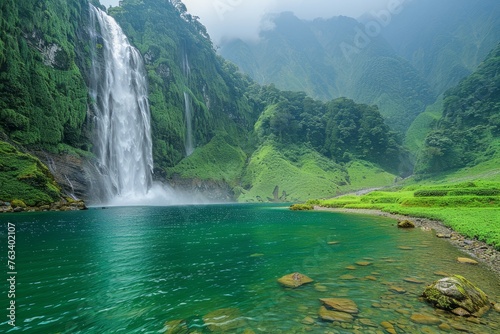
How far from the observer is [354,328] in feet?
28.2

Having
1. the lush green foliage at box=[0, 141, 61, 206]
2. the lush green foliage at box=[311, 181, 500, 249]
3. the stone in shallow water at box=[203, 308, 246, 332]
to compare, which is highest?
the lush green foliage at box=[0, 141, 61, 206]

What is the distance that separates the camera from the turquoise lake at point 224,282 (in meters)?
9.22

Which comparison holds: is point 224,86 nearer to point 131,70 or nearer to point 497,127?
point 131,70

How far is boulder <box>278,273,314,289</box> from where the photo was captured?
1288cm

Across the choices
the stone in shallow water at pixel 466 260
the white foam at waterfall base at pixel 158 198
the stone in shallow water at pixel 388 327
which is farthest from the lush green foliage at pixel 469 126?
the stone in shallow water at pixel 388 327

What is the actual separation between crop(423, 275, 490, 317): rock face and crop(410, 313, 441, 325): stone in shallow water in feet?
3.30

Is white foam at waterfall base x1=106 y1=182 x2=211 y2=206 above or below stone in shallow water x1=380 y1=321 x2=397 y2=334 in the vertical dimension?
above

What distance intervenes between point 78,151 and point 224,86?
12675 cm

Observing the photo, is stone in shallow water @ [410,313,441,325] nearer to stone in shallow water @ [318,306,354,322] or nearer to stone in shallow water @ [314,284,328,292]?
stone in shallow water @ [318,306,354,322]

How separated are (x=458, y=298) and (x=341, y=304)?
13.1 feet

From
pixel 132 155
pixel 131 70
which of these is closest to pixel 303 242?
pixel 132 155

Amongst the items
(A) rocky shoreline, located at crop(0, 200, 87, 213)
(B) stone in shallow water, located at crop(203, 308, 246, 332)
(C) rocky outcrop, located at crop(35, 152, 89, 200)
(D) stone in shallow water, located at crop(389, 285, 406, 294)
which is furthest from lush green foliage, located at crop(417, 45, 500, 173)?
(B) stone in shallow water, located at crop(203, 308, 246, 332)

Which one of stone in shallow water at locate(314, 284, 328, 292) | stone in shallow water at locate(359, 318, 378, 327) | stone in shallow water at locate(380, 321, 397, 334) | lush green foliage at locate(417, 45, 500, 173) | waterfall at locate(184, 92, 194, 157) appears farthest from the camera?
waterfall at locate(184, 92, 194, 157)

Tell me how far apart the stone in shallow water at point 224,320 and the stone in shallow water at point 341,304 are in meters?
3.34
